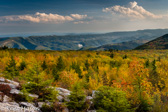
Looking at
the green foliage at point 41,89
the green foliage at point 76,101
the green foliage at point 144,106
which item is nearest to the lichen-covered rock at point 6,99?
the green foliage at point 41,89

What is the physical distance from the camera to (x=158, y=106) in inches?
402

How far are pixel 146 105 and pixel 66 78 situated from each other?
14.9 m

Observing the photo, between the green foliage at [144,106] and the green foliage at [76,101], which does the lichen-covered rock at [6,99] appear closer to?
the green foliage at [76,101]

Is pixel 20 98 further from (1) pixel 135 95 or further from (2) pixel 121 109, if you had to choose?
(1) pixel 135 95

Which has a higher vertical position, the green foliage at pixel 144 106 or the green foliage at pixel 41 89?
the green foliage at pixel 41 89

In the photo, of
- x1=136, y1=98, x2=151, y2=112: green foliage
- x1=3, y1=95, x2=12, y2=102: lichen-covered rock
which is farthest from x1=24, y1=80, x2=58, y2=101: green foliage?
x1=136, y1=98, x2=151, y2=112: green foliage

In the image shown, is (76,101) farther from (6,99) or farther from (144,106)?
(144,106)

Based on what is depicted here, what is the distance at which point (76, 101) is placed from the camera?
9781mm

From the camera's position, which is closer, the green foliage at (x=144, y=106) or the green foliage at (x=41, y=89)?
the green foliage at (x=41, y=89)

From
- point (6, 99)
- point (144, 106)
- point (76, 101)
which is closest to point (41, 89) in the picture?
point (6, 99)

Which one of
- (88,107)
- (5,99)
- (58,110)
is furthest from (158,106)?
(5,99)

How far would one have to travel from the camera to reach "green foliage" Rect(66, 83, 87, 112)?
959cm

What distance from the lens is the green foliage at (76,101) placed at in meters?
9.59

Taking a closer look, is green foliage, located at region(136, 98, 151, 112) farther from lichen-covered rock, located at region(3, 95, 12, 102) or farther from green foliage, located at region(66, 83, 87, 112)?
lichen-covered rock, located at region(3, 95, 12, 102)
